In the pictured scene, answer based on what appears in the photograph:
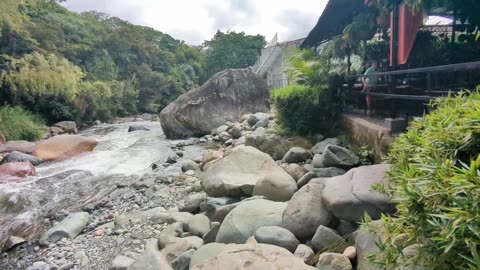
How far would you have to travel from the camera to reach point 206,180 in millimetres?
5023

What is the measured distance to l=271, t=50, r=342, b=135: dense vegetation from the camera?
6.21 m

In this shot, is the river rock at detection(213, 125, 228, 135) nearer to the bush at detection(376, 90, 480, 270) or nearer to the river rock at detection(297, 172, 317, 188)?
the river rock at detection(297, 172, 317, 188)

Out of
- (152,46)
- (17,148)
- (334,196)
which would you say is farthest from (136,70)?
(334,196)

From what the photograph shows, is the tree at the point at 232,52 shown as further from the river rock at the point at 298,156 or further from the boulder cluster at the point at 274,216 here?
the boulder cluster at the point at 274,216

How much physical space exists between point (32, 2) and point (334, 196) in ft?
74.5

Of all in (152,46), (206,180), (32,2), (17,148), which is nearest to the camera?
(206,180)

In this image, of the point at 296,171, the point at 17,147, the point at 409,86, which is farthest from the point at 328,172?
the point at 17,147

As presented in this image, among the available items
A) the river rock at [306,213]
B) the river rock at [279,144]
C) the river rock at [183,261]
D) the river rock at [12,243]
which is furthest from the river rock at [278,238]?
the river rock at [12,243]

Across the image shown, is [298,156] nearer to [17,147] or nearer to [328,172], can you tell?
[328,172]

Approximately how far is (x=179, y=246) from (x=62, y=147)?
24.9ft

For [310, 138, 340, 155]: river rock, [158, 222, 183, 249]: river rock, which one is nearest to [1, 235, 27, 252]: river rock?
[158, 222, 183, 249]: river rock

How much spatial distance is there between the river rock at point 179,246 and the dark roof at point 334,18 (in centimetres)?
651

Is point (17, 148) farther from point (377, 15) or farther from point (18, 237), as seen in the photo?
point (377, 15)

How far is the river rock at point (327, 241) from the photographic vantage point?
2725mm
